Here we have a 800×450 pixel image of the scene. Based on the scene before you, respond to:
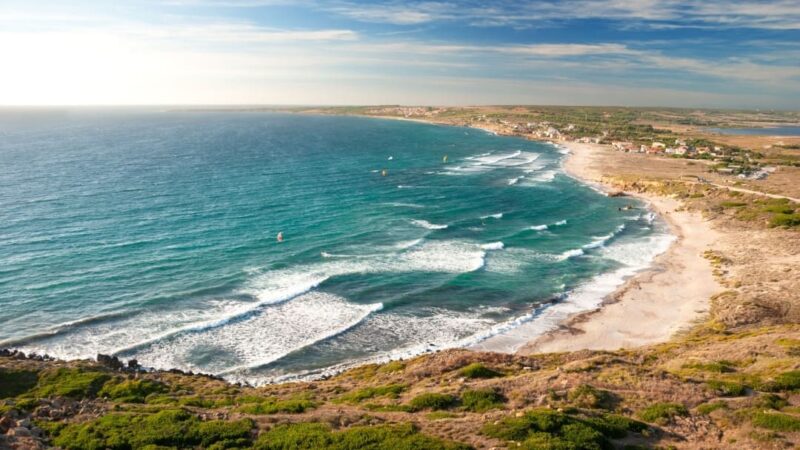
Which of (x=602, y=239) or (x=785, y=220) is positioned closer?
(x=785, y=220)

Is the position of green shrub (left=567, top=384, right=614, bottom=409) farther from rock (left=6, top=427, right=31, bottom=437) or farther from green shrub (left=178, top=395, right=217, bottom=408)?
rock (left=6, top=427, right=31, bottom=437)

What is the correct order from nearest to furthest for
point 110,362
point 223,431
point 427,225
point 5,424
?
point 5,424 → point 223,431 → point 110,362 → point 427,225

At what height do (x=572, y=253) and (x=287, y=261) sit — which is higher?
(x=287, y=261)

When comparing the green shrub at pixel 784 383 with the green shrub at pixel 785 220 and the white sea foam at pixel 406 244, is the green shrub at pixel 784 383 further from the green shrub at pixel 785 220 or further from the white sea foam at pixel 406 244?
the green shrub at pixel 785 220

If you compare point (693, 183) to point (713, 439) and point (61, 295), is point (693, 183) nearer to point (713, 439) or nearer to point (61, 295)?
point (713, 439)

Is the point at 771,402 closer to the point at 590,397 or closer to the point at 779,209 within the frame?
the point at 590,397

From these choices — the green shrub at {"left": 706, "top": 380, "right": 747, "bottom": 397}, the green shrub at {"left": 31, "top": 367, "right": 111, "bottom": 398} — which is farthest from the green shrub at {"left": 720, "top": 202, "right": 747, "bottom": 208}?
the green shrub at {"left": 31, "top": 367, "right": 111, "bottom": 398}

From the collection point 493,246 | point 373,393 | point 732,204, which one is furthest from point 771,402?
point 732,204
